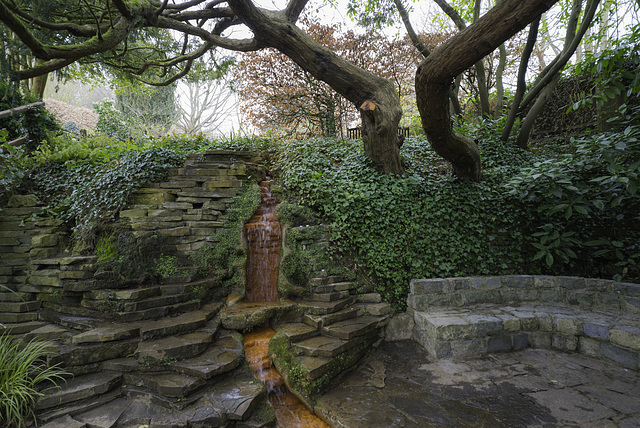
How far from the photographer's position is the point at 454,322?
3.39 metres

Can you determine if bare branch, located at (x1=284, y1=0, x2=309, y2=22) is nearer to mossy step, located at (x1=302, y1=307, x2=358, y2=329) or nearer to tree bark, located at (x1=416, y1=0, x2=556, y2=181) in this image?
tree bark, located at (x1=416, y1=0, x2=556, y2=181)

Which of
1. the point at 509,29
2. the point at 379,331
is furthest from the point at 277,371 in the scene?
the point at 509,29

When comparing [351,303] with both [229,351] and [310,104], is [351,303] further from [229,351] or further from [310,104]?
[310,104]

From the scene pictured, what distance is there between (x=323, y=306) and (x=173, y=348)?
164 cm

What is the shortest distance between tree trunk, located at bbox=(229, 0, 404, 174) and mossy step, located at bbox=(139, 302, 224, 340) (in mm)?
3319

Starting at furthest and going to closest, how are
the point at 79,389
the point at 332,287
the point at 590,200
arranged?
1. the point at 590,200
2. the point at 332,287
3. the point at 79,389

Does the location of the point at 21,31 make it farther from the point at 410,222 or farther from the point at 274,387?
the point at 410,222

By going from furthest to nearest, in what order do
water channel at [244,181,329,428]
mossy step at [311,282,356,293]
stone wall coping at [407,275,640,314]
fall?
mossy step at [311,282,356,293]
stone wall coping at [407,275,640,314]
water channel at [244,181,329,428]

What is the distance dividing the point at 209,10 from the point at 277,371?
246 inches

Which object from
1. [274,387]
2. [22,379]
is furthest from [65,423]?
[274,387]

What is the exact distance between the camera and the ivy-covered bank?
3902mm

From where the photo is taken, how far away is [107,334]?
2.76 m

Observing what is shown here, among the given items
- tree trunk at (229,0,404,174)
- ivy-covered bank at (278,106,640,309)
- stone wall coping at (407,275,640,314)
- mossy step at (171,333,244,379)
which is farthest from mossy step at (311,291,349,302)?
tree trunk at (229,0,404,174)

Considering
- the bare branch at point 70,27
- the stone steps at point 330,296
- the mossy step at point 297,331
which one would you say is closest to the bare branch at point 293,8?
the bare branch at point 70,27
